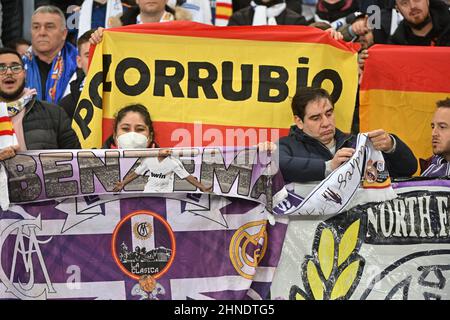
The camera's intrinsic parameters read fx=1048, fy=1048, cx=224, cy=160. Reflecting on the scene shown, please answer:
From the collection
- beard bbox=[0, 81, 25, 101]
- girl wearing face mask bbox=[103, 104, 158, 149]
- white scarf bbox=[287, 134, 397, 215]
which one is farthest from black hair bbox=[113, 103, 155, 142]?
white scarf bbox=[287, 134, 397, 215]

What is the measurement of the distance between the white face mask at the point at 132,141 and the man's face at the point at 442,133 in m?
2.05

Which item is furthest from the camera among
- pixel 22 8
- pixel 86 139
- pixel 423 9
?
pixel 22 8

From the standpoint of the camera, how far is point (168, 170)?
21.2 ft

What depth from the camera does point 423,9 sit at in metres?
8.88

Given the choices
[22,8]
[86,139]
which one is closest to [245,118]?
[86,139]

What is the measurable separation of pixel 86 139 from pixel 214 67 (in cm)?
114

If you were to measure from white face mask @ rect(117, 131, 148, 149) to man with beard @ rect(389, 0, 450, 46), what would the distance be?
9.27ft

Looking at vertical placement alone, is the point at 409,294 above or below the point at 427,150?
below

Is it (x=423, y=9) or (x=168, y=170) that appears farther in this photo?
(x=423, y=9)

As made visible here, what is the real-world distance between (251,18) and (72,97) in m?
1.82

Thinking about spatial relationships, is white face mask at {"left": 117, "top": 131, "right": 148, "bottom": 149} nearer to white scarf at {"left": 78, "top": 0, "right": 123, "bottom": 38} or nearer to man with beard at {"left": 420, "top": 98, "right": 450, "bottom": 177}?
man with beard at {"left": 420, "top": 98, "right": 450, "bottom": 177}
